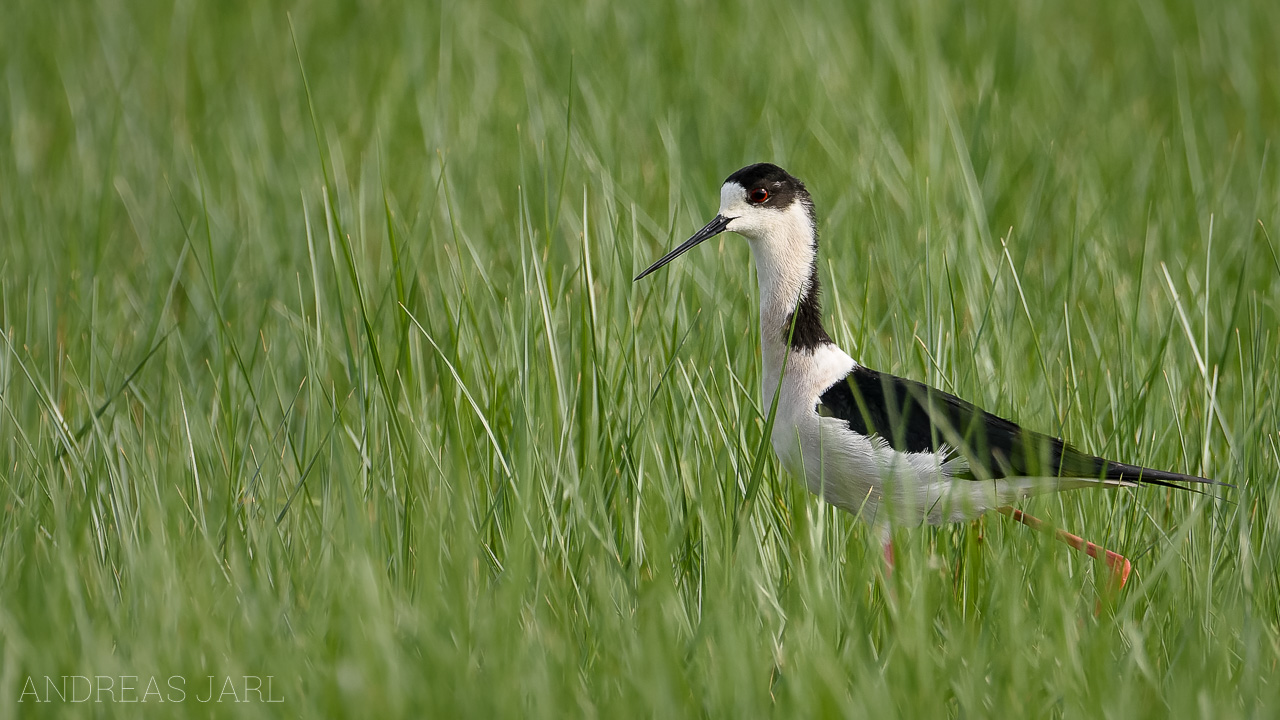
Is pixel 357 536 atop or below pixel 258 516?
atop

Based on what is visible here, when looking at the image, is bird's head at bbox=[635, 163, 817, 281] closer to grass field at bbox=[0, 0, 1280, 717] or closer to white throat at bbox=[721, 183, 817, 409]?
white throat at bbox=[721, 183, 817, 409]

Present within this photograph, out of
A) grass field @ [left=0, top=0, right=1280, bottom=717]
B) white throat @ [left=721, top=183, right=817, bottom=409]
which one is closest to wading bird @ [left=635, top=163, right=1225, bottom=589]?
white throat @ [left=721, top=183, right=817, bottom=409]

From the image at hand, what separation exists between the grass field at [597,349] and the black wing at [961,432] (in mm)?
127

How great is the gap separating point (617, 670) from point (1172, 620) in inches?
54.2

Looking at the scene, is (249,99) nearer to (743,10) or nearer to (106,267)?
(106,267)

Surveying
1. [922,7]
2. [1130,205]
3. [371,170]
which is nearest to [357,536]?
[371,170]

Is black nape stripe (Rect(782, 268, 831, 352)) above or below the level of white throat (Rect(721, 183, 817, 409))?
below

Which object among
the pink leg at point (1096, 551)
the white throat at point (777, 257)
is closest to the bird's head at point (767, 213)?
the white throat at point (777, 257)

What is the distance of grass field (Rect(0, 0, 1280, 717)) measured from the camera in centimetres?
264

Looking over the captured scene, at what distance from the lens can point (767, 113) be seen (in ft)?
20.5

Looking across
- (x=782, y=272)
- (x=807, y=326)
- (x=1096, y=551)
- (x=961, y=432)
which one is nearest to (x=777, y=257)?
(x=782, y=272)

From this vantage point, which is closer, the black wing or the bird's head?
the black wing

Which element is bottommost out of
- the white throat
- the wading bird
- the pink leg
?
the pink leg

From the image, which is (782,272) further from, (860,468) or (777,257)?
(860,468)
